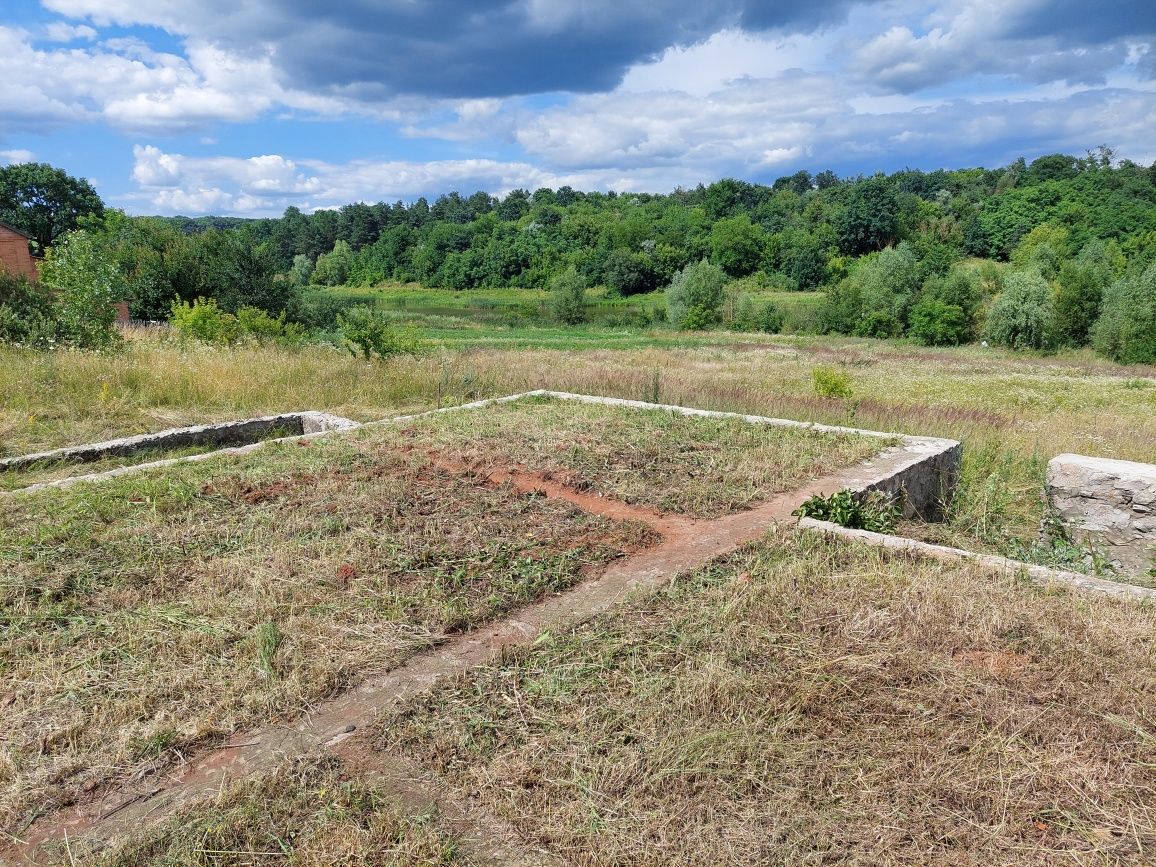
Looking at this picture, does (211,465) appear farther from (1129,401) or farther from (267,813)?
(1129,401)

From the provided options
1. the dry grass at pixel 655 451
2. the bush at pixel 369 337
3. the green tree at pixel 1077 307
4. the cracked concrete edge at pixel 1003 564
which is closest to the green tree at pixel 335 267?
the green tree at pixel 1077 307

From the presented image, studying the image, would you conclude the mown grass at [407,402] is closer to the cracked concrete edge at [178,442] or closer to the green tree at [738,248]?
the cracked concrete edge at [178,442]

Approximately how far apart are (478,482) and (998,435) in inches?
303

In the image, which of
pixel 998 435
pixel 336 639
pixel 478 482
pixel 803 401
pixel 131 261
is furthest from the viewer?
pixel 131 261

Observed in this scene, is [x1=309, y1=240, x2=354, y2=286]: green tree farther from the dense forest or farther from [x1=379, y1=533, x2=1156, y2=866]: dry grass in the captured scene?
[x1=379, y1=533, x2=1156, y2=866]: dry grass

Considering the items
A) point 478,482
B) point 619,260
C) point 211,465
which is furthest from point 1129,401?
point 619,260

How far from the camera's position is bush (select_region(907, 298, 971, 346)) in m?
45.5

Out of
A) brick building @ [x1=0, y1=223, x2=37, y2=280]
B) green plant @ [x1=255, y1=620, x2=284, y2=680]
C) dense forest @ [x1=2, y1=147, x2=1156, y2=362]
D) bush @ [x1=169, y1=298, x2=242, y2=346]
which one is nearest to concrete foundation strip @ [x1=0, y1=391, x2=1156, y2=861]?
green plant @ [x1=255, y1=620, x2=284, y2=680]

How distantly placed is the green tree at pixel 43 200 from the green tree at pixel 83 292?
1577 inches

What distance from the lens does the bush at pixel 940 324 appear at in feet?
149

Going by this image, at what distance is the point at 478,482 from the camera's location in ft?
19.9

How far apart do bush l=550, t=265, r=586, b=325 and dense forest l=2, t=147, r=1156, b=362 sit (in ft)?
2.53

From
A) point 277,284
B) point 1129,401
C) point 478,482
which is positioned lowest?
point 1129,401

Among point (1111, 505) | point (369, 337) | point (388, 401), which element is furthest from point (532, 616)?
point (369, 337)
